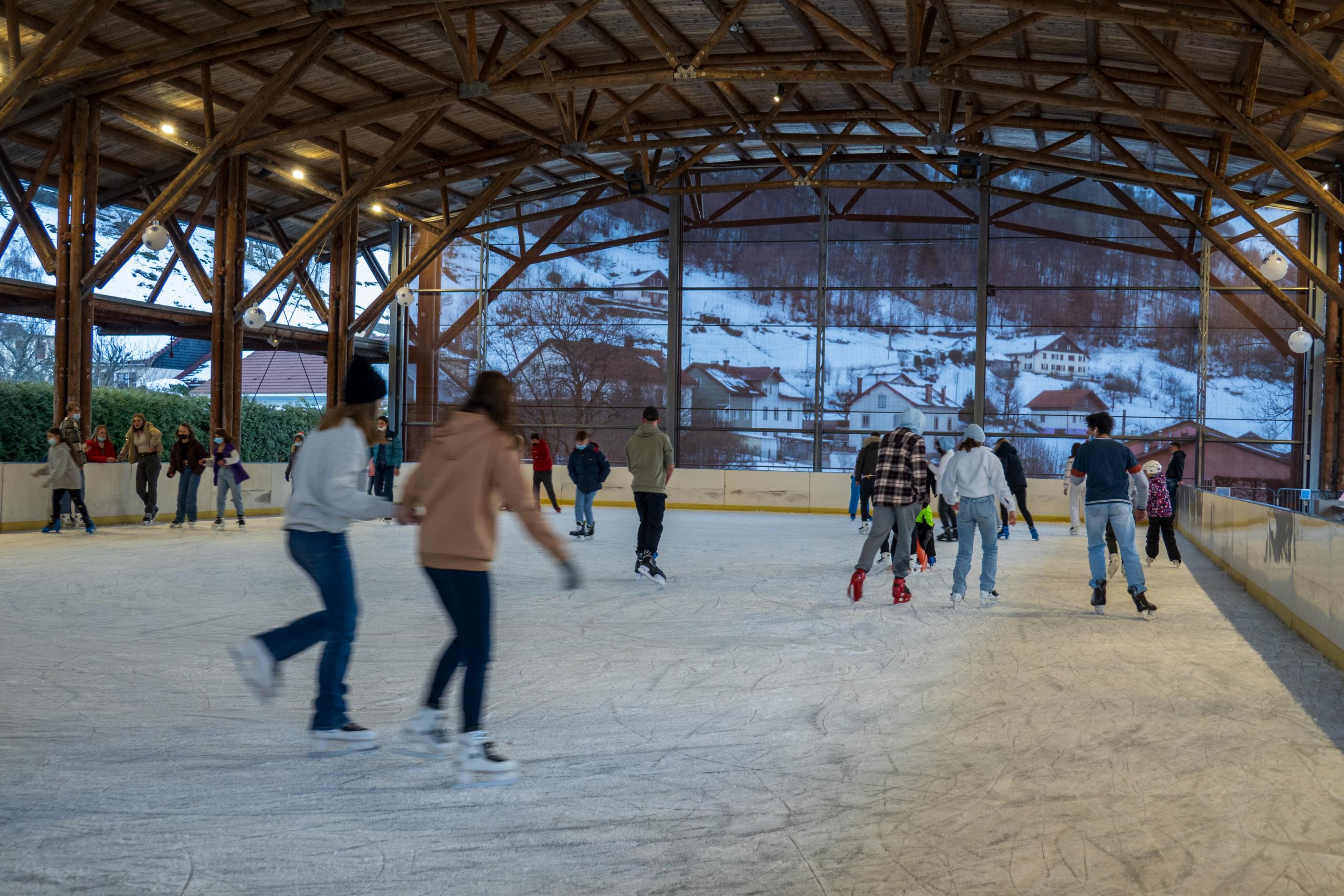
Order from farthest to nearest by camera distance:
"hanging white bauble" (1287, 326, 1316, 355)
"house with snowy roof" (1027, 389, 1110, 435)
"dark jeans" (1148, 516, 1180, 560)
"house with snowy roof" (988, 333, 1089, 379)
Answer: "house with snowy roof" (988, 333, 1089, 379), "house with snowy roof" (1027, 389, 1110, 435), "hanging white bauble" (1287, 326, 1316, 355), "dark jeans" (1148, 516, 1180, 560)

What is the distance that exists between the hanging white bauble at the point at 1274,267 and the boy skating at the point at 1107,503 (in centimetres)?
966

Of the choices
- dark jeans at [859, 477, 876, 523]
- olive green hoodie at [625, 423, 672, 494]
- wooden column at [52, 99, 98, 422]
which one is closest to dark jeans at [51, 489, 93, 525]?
wooden column at [52, 99, 98, 422]

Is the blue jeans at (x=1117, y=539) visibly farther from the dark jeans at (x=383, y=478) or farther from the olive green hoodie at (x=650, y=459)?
the dark jeans at (x=383, y=478)

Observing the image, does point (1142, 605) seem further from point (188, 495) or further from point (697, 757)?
point (188, 495)

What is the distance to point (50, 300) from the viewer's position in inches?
752

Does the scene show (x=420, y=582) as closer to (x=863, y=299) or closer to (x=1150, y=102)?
(x=1150, y=102)

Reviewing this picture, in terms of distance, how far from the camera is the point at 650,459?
9.38 metres

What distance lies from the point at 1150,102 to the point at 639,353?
428 inches

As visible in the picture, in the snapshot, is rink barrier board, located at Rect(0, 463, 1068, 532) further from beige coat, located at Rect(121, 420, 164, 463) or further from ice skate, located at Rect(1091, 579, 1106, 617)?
ice skate, located at Rect(1091, 579, 1106, 617)

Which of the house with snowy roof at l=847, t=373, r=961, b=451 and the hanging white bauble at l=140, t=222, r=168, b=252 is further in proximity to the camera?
the house with snowy roof at l=847, t=373, r=961, b=451

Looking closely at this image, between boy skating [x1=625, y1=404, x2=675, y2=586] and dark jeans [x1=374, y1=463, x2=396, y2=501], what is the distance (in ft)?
26.1

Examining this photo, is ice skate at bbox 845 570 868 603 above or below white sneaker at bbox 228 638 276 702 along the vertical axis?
below

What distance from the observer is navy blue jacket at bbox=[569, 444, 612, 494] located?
510 inches

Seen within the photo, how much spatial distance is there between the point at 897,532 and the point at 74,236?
12.2m
